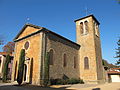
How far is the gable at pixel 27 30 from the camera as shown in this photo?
56.7 ft

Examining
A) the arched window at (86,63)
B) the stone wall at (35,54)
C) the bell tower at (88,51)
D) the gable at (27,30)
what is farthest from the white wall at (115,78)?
the gable at (27,30)

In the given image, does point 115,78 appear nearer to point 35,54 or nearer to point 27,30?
point 35,54

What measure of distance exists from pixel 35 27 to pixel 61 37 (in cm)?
416

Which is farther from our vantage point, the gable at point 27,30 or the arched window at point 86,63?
the arched window at point 86,63

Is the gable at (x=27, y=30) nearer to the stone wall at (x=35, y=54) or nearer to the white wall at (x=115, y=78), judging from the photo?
the stone wall at (x=35, y=54)

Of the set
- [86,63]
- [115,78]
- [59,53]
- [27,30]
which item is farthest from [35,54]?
[115,78]

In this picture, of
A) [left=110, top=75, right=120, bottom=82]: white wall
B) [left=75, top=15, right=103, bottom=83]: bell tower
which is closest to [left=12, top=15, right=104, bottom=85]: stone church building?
[left=75, top=15, right=103, bottom=83]: bell tower

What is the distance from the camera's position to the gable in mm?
17280

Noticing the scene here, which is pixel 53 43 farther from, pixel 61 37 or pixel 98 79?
pixel 98 79

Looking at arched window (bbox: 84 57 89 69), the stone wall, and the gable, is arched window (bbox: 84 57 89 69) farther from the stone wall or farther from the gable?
the gable

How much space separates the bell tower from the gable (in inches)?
367

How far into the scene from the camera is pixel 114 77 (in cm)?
2927

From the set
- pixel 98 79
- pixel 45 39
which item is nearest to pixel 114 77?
pixel 98 79

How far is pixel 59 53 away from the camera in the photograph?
17297mm
